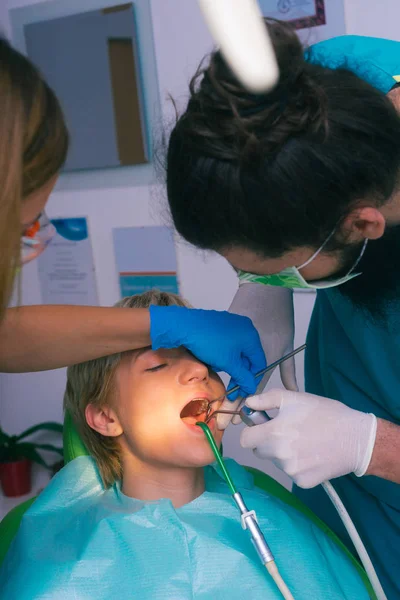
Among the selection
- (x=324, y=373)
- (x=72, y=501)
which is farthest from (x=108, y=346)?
(x=324, y=373)

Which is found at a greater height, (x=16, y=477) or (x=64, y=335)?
(x=64, y=335)

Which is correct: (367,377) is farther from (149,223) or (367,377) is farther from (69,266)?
(69,266)

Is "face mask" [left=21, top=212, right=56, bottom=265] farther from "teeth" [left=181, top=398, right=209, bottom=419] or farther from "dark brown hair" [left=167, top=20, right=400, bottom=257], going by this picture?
"teeth" [left=181, top=398, right=209, bottom=419]

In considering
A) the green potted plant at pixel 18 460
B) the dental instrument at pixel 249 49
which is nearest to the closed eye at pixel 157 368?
the dental instrument at pixel 249 49

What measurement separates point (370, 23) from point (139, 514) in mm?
1491

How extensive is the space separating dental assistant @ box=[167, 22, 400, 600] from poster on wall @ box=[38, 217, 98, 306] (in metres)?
1.42

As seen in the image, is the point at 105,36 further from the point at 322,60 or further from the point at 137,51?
the point at 322,60

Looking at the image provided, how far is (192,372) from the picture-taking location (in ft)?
4.78

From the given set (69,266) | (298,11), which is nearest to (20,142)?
(298,11)

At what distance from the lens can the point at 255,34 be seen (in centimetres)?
121

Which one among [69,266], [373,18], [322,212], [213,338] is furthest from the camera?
[69,266]

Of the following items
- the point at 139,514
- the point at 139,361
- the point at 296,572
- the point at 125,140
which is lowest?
the point at 296,572

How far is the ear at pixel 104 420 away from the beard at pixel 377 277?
1.83 ft

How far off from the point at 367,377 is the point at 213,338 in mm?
Result: 333
